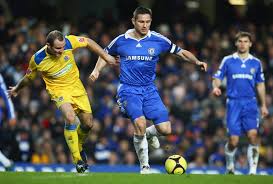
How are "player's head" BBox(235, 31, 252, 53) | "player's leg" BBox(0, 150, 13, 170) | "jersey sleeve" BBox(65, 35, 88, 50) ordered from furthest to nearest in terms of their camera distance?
"player's leg" BBox(0, 150, 13, 170)
"player's head" BBox(235, 31, 252, 53)
"jersey sleeve" BBox(65, 35, 88, 50)

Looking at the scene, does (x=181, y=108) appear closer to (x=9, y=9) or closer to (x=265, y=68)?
(x=265, y=68)

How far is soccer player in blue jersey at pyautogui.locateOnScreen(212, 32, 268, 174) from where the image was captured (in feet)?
48.7

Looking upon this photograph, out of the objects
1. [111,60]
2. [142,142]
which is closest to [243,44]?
[111,60]

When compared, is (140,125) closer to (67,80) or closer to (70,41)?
(67,80)

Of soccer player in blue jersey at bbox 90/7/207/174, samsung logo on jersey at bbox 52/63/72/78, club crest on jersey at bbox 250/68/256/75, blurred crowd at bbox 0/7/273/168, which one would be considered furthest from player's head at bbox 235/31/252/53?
blurred crowd at bbox 0/7/273/168

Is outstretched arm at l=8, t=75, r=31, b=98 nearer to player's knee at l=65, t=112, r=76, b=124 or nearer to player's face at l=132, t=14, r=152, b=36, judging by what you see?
player's knee at l=65, t=112, r=76, b=124

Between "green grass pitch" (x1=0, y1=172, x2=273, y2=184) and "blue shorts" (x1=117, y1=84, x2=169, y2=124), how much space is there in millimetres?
1361

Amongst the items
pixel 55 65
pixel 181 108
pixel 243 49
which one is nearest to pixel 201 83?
pixel 181 108

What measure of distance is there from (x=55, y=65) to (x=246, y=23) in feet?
36.5

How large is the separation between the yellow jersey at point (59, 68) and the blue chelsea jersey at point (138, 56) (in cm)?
63

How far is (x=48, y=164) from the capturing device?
18.1 metres

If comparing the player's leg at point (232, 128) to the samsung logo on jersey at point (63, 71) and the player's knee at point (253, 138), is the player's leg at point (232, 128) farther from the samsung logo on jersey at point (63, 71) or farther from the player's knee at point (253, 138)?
the samsung logo on jersey at point (63, 71)

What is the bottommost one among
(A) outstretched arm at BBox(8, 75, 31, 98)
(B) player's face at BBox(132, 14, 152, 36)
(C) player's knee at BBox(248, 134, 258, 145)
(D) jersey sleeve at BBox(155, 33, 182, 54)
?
(C) player's knee at BBox(248, 134, 258, 145)

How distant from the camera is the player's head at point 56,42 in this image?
41.8ft
